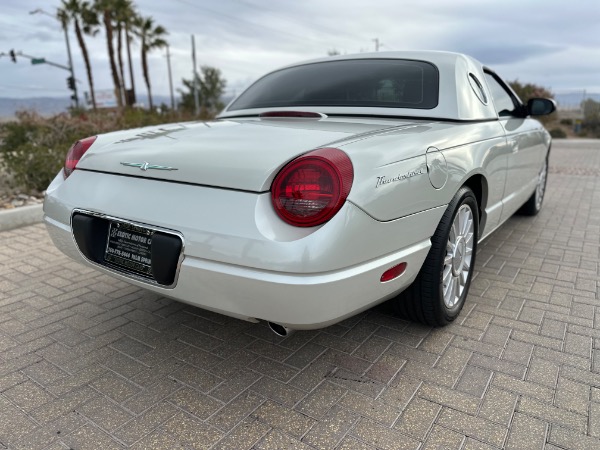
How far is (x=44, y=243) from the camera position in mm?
4367

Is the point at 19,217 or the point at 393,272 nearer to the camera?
the point at 393,272

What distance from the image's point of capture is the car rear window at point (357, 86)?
110 inches

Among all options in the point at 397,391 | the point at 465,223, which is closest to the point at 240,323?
the point at 397,391

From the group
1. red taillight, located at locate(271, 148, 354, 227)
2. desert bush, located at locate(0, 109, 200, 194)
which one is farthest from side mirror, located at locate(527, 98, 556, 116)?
desert bush, located at locate(0, 109, 200, 194)

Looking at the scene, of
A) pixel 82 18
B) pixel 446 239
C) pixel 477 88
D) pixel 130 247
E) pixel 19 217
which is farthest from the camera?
pixel 82 18

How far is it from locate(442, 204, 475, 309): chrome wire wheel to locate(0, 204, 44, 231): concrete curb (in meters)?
4.30

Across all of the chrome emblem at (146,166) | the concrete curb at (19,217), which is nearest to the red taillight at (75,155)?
the chrome emblem at (146,166)

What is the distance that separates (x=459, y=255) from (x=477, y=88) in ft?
3.94

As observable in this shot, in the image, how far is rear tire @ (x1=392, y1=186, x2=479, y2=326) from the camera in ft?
7.63

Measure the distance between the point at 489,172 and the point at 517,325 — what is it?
3.05 feet

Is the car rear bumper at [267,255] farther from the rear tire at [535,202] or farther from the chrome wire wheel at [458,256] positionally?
the rear tire at [535,202]

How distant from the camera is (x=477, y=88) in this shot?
312 cm

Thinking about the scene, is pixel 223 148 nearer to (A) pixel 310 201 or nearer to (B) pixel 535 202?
(A) pixel 310 201

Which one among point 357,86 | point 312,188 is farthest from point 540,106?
point 312,188
